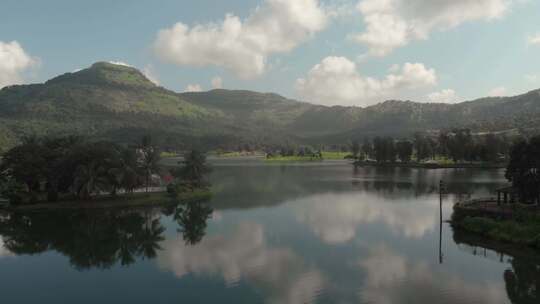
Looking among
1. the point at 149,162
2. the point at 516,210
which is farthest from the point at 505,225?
the point at 149,162

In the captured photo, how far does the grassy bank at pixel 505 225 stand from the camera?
164 feet

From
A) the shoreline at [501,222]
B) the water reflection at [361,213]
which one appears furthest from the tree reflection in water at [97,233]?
the shoreline at [501,222]

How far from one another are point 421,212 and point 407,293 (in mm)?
43161

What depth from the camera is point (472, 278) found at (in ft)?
132

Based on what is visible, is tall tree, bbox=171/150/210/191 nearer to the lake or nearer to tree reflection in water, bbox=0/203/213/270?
tree reflection in water, bbox=0/203/213/270

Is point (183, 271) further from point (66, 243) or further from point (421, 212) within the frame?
point (421, 212)

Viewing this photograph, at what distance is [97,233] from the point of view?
6366cm

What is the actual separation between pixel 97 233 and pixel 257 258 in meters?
30.9

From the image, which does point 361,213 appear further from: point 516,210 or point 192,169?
point 192,169

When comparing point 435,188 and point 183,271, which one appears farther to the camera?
point 435,188

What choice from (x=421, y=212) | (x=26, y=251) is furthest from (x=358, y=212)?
(x=26, y=251)

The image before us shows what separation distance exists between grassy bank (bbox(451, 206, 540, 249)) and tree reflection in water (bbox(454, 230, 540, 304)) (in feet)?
4.90

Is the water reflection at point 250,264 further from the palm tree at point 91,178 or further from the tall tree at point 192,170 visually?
the tall tree at point 192,170

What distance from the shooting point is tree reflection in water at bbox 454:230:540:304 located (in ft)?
121
